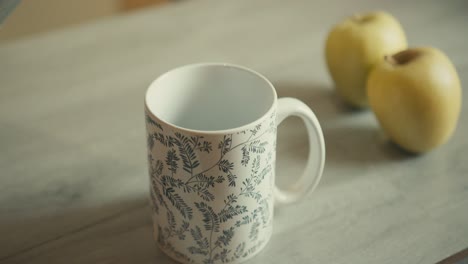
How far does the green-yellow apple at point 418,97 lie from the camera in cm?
56

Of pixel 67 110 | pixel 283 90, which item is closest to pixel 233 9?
pixel 283 90

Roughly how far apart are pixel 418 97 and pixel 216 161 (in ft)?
0.82

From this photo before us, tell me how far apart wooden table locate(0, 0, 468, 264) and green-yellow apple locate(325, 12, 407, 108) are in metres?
0.04

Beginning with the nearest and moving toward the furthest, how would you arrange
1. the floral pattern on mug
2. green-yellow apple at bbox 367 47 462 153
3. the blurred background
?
the floral pattern on mug → green-yellow apple at bbox 367 47 462 153 → the blurred background

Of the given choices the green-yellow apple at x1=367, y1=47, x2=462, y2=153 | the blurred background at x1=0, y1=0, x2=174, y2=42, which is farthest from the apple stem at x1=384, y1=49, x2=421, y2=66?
the blurred background at x1=0, y1=0, x2=174, y2=42

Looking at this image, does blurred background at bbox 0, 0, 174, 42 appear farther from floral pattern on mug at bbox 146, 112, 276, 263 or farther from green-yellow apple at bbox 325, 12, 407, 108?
floral pattern on mug at bbox 146, 112, 276, 263

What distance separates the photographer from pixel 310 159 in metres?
0.52

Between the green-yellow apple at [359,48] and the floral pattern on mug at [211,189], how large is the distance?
236 millimetres

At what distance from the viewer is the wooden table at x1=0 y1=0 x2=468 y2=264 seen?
0.50m

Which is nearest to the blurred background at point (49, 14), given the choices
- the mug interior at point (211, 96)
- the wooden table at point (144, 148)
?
the wooden table at point (144, 148)

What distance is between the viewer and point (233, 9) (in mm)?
876

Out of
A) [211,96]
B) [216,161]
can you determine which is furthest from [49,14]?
[216,161]

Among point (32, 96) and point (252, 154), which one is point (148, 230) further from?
point (32, 96)

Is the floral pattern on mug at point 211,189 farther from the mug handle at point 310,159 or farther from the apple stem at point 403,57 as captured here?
the apple stem at point 403,57
